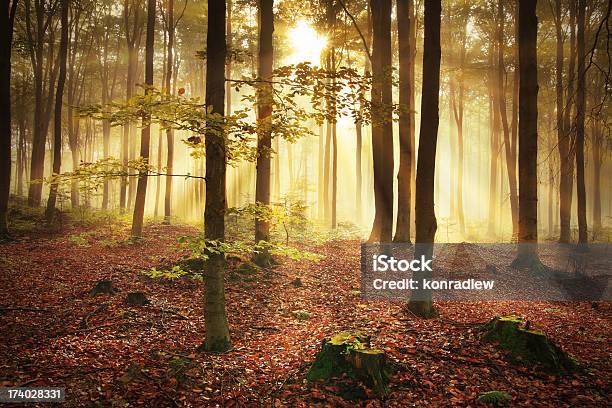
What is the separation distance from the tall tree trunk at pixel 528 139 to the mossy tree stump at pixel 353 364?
366 inches

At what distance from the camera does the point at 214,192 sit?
228 inches

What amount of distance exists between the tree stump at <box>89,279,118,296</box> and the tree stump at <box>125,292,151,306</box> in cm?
82

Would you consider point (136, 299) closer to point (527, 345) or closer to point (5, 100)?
point (527, 345)

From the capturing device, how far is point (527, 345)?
612cm

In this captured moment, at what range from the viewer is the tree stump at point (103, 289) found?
8758 mm

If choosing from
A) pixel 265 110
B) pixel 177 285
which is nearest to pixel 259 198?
pixel 265 110

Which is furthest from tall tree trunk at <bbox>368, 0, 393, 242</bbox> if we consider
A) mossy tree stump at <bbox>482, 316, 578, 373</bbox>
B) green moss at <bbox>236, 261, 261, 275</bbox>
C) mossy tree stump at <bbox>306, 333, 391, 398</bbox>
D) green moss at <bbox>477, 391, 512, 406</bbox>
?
green moss at <bbox>477, 391, 512, 406</bbox>

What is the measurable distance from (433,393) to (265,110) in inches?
339

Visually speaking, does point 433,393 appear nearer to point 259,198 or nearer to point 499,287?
point 499,287

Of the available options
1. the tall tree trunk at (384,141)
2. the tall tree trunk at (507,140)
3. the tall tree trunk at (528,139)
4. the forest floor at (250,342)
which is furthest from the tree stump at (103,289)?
the tall tree trunk at (507,140)

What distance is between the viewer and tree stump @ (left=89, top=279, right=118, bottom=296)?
8.76 m

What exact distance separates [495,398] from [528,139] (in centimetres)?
1050

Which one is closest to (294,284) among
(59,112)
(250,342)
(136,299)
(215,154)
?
(250,342)

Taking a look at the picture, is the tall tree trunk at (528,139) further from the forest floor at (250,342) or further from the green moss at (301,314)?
the green moss at (301,314)
